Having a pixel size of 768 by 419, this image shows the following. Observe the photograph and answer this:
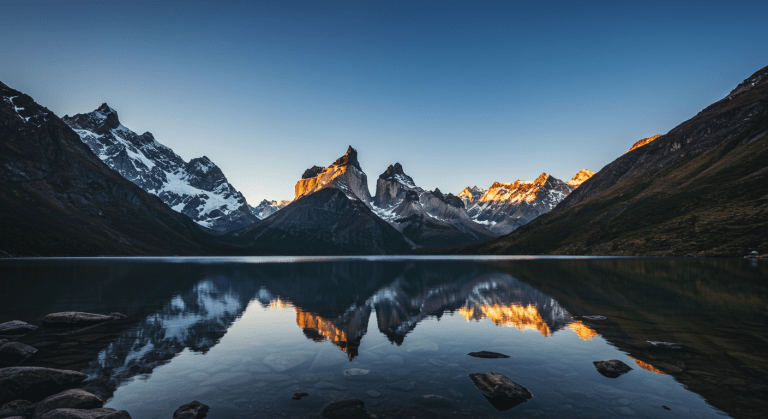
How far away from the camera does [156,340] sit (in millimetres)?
31375

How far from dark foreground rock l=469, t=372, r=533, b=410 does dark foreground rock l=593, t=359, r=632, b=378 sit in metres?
6.20

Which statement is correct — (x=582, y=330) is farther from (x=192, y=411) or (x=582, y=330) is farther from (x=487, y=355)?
(x=192, y=411)

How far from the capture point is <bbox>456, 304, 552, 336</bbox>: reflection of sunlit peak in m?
37.2

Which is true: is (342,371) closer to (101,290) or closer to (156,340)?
Answer: (156,340)

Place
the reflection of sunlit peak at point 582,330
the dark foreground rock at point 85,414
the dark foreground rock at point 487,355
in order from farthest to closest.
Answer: the reflection of sunlit peak at point 582,330
the dark foreground rock at point 487,355
the dark foreground rock at point 85,414

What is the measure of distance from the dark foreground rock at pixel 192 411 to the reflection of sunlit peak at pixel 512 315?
92.2 feet

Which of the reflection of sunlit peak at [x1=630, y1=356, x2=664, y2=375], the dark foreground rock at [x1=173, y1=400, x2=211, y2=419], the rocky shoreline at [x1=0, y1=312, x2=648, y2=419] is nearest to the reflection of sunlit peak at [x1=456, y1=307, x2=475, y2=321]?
the reflection of sunlit peak at [x1=630, y1=356, x2=664, y2=375]

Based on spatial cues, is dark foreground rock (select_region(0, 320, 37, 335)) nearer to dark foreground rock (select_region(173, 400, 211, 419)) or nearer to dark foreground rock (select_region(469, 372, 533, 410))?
dark foreground rock (select_region(173, 400, 211, 419))

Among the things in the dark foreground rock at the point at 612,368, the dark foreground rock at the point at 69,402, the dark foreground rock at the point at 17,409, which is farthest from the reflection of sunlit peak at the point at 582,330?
the dark foreground rock at the point at 17,409

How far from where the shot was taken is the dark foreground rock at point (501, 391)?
18.0 metres

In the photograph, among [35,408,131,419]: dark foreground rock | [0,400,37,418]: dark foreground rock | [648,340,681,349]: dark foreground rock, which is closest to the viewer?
[35,408,131,419]: dark foreground rock

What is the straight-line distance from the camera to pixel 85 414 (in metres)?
14.9

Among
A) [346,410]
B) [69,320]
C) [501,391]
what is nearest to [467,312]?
[501,391]

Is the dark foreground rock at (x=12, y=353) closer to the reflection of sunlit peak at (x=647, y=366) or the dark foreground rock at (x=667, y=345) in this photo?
the reflection of sunlit peak at (x=647, y=366)
